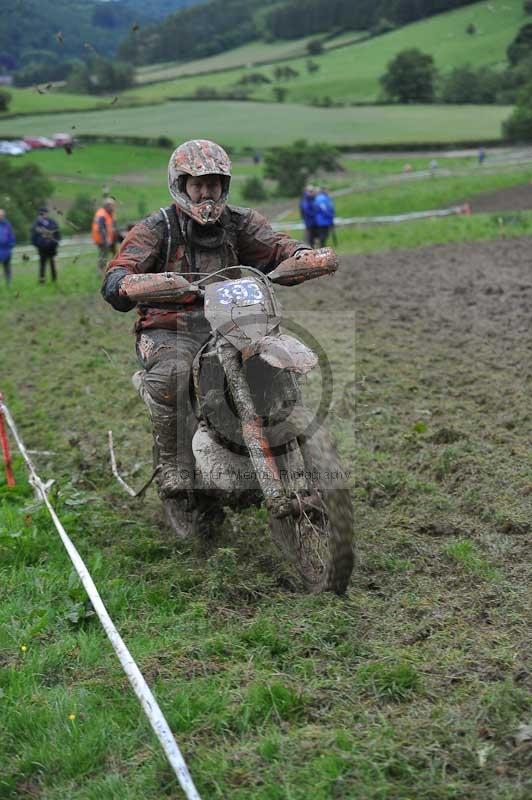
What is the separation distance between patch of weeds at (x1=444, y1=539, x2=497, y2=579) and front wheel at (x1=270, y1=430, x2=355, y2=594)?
82 centimetres

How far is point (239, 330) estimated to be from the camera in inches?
224

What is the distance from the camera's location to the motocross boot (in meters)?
6.45

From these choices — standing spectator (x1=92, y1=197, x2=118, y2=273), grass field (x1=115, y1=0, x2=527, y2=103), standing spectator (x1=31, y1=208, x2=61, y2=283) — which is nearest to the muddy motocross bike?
standing spectator (x1=31, y1=208, x2=61, y2=283)

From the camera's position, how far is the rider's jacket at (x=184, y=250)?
6.39 meters

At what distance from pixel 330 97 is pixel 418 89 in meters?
7.11

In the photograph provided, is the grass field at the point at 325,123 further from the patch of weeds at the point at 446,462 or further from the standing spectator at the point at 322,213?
the patch of weeds at the point at 446,462

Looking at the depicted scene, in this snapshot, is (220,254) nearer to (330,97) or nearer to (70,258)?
(70,258)

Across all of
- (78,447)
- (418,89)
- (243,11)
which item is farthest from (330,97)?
(78,447)

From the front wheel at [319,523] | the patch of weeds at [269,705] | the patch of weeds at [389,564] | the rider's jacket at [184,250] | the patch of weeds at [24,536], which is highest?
the rider's jacket at [184,250]

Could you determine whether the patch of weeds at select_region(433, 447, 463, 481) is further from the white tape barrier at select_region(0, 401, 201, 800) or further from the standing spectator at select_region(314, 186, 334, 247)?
the standing spectator at select_region(314, 186, 334, 247)

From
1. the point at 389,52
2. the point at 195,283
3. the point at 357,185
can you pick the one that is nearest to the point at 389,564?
the point at 195,283

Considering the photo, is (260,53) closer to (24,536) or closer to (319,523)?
(24,536)

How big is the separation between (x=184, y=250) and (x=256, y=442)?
1.61m

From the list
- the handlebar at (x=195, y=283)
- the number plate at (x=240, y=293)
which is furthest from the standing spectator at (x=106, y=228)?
the number plate at (x=240, y=293)
